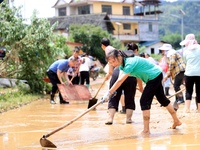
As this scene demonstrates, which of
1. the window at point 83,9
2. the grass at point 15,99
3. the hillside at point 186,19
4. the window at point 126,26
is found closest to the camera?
the grass at point 15,99

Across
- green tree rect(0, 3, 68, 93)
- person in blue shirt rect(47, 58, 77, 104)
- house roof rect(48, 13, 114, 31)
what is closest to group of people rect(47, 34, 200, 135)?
person in blue shirt rect(47, 58, 77, 104)

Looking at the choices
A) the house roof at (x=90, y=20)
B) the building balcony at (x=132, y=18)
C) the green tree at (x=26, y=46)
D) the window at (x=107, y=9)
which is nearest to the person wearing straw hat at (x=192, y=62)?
the green tree at (x=26, y=46)

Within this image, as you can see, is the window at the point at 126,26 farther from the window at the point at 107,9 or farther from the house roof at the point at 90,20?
the house roof at the point at 90,20

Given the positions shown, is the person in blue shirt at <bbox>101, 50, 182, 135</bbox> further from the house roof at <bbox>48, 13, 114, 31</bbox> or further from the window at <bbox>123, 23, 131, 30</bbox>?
the window at <bbox>123, 23, 131, 30</bbox>

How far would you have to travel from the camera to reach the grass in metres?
11.8

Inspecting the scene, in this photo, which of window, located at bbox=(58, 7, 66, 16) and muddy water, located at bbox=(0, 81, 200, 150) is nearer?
muddy water, located at bbox=(0, 81, 200, 150)

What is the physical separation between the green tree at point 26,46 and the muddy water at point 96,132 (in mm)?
4070

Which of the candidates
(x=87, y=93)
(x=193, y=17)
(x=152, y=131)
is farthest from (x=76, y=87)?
(x=193, y=17)

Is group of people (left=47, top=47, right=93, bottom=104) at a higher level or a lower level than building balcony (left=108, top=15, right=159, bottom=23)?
lower

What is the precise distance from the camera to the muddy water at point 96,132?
6289mm

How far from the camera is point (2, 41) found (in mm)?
14789

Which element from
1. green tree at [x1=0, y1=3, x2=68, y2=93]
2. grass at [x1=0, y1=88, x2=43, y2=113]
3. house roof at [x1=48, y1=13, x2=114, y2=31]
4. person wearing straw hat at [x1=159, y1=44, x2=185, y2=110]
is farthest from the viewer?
house roof at [x1=48, y1=13, x2=114, y2=31]

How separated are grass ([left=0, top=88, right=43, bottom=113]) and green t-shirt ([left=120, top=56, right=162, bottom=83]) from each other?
4.73m

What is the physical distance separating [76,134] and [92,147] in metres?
1.23
